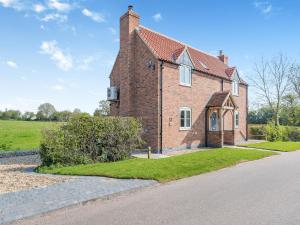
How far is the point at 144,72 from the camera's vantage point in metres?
20.2

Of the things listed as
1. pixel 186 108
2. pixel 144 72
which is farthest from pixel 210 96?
pixel 144 72

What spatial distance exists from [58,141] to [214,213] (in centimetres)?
871

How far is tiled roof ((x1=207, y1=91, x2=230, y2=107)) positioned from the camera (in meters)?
23.2

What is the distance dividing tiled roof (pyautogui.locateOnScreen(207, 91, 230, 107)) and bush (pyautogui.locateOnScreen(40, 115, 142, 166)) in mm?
9597

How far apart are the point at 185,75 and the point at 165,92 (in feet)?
9.92

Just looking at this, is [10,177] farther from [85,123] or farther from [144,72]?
[144,72]

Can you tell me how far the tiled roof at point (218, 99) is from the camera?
2321 cm

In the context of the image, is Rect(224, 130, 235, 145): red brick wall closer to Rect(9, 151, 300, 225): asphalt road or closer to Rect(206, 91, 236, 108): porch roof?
Rect(206, 91, 236, 108): porch roof

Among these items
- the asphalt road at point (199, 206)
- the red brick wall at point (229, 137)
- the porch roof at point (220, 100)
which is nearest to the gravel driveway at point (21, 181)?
the asphalt road at point (199, 206)

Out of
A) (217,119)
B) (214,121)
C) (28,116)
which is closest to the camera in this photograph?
(217,119)

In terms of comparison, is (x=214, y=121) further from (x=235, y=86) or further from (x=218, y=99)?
(x=235, y=86)

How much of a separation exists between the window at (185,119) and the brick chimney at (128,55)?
3879 millimetres

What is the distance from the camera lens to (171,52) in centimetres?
2166

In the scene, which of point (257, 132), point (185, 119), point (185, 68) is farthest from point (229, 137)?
point (257, 132)
